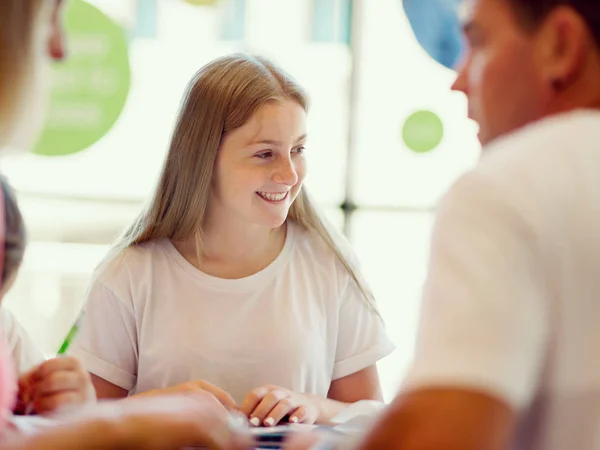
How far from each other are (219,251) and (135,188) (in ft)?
4.93

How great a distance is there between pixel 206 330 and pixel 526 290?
1.25 m

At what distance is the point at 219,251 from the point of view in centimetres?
188

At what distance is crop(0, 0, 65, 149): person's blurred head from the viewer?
2.56 ft

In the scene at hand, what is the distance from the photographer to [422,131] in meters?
3.23

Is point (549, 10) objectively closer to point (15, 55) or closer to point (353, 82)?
point (15, 55)

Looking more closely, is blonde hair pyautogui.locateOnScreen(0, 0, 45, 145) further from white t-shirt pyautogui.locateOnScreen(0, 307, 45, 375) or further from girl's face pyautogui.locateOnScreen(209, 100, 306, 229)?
girl's face pyautogui.locateOnScreen(209, 100, 306, 229)

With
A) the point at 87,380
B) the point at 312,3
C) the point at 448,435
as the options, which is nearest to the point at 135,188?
the point at 312,3

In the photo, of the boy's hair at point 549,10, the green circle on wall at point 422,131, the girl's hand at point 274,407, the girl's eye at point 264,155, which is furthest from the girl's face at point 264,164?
the green circle on wall at point 422,131

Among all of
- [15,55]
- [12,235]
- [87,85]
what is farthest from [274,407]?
[87,85]

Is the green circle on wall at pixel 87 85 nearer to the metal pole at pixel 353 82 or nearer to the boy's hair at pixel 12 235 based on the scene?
Result: the metal pole at pixel 353 82

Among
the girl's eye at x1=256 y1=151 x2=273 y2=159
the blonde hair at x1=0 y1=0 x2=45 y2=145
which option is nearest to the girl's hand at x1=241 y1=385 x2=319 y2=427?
the girl's eye at x1=256 y1=151 x2=273 y2=159

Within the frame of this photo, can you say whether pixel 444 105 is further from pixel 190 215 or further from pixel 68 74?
pixel 190 215

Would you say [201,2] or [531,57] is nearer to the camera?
[531,57]

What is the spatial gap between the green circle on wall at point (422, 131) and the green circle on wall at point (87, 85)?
112 centimetres
